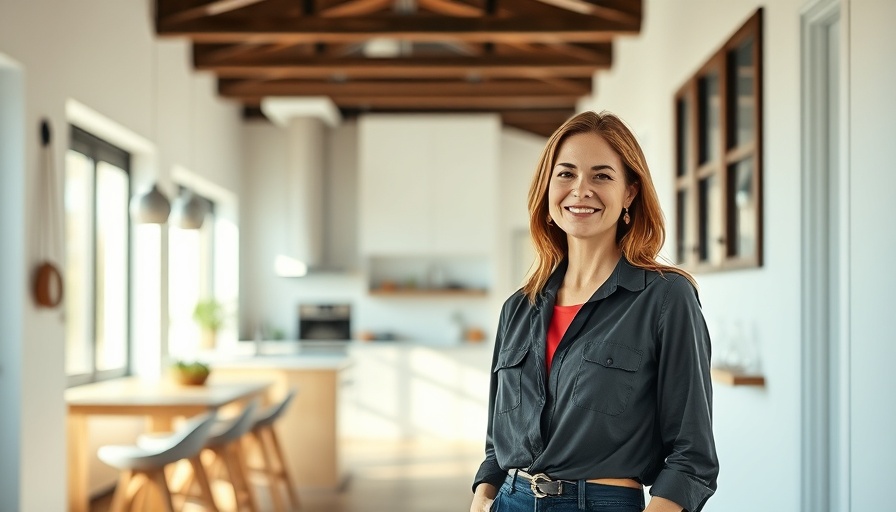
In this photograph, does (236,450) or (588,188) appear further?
(236,450)

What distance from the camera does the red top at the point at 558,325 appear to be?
1639 mm

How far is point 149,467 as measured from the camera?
13.5ft

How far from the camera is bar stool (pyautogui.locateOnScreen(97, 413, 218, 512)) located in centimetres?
407

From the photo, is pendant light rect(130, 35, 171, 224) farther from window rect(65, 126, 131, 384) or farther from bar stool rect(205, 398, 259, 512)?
bar stool rect(205, 398, 259, 512)

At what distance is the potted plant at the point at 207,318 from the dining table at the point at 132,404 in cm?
265

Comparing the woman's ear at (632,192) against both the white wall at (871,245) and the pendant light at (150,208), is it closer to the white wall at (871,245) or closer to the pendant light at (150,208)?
the white wall at (871,245)

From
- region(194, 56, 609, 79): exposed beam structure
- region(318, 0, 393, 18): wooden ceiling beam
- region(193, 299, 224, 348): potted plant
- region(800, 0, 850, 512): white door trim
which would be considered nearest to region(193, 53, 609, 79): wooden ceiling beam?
region(194, 56, 609, 79): exposed beam structure

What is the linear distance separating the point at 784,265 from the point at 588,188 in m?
2.18

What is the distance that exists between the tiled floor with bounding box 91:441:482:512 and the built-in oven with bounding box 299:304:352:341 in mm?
1371

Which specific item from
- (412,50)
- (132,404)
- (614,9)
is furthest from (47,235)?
(412,50)

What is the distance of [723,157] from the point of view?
4422 millimetres

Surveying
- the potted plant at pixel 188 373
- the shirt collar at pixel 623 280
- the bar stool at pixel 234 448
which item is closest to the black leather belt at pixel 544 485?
the shirt collar at pixel 623 280

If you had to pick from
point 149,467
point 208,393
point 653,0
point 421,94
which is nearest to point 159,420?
point 208,393

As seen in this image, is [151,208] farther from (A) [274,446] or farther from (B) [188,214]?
(A) [274,446]
